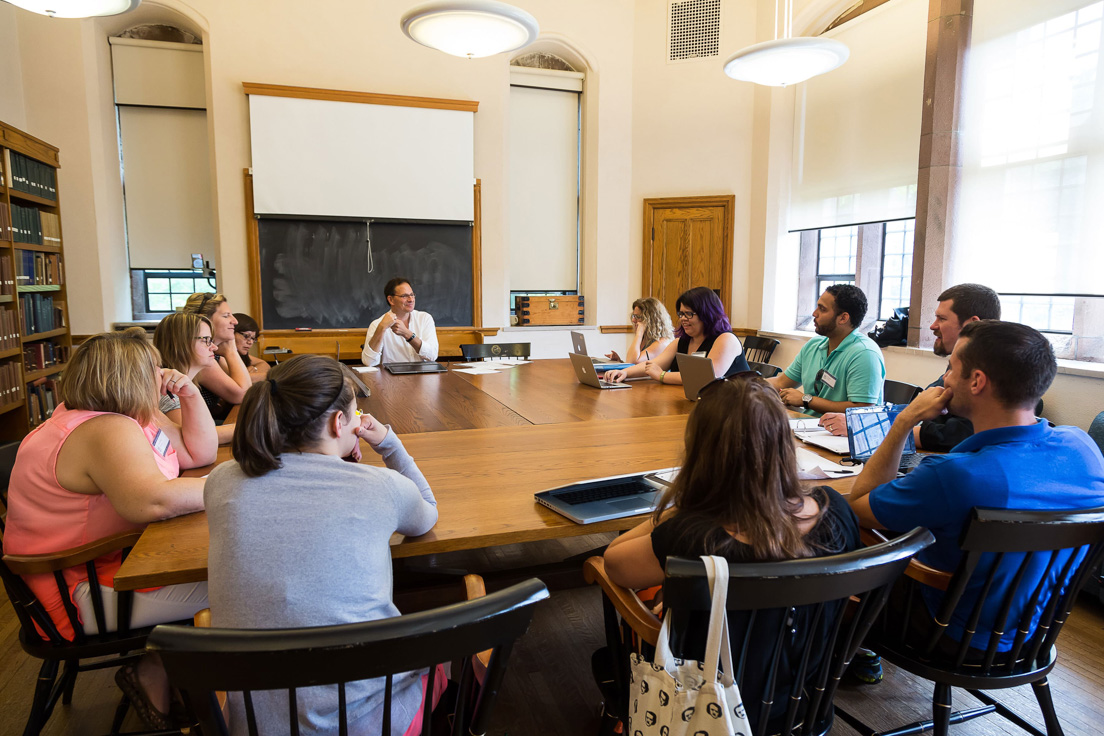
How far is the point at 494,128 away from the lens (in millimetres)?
6090

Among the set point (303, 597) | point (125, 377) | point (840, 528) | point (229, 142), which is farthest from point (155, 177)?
point (840, 528)

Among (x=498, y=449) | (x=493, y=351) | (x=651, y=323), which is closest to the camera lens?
(x=498, y=449)

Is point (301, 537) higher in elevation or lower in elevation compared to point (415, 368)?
higher

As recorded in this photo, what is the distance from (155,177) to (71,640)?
5.29 metres

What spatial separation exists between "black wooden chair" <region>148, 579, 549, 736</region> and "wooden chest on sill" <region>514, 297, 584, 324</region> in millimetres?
5515

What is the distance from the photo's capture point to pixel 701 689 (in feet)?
3.27

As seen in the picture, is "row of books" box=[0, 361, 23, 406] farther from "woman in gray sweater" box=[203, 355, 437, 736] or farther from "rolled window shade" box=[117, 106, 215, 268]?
"woman in gray sweater" box=[203, 355, 437, 736]

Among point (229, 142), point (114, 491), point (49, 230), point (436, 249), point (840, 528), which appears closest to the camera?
point (840, 528)

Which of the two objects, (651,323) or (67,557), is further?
(651,323)

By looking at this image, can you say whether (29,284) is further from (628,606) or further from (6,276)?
(628,606)

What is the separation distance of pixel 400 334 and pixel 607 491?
9.78ft

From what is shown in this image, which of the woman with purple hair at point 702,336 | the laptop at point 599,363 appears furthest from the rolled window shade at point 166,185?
the woman with purple hair at point 702,336

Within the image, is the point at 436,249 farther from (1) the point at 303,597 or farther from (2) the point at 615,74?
(1) the point at 303,597

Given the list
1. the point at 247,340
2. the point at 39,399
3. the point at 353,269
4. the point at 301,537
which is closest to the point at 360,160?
the point at 353,269
